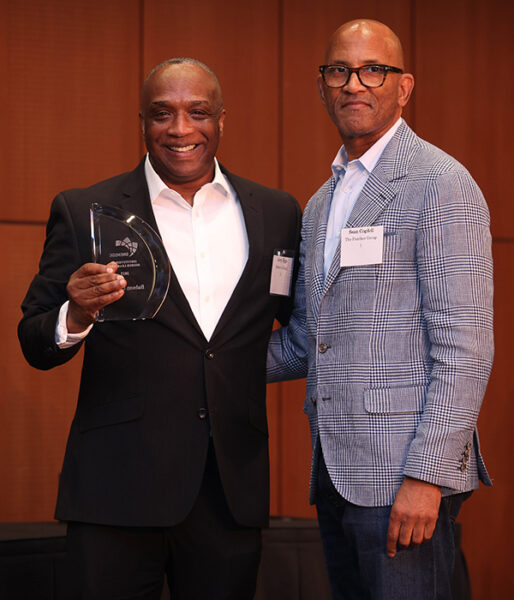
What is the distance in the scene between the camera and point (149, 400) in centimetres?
192

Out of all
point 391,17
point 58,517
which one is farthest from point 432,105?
point 58,517

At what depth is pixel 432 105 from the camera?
3.75 metres

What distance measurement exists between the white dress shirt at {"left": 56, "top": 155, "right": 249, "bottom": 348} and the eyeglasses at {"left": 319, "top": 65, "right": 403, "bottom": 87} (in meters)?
0.41

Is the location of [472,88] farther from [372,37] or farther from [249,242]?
[249,242]

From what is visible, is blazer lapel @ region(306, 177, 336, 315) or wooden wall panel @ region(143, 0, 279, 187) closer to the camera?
blazer lapel @ region(306, 177, 336, 315)

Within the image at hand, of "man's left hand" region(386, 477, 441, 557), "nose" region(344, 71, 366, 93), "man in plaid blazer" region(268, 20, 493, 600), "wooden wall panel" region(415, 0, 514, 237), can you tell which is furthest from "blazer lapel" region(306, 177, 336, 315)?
"wooden wall panel" region(415, 0, 514, 237)

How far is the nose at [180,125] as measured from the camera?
2.04m

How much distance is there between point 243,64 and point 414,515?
2484 millimetres

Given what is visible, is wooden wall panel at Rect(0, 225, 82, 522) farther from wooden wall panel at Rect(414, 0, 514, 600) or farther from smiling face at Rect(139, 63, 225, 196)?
wooden wall panel at Rect(414, 0, 514, 600)

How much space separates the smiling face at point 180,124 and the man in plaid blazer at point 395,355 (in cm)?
37

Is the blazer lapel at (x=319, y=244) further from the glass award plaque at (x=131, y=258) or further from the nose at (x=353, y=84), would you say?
the glass award plaque at (x=131, y=258)

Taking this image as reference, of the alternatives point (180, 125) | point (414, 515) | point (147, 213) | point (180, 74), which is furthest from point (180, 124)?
point (414, 515)

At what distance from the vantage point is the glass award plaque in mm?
1800

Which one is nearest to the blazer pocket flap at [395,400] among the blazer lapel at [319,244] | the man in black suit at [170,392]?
the blazer lapel at [319,244]
